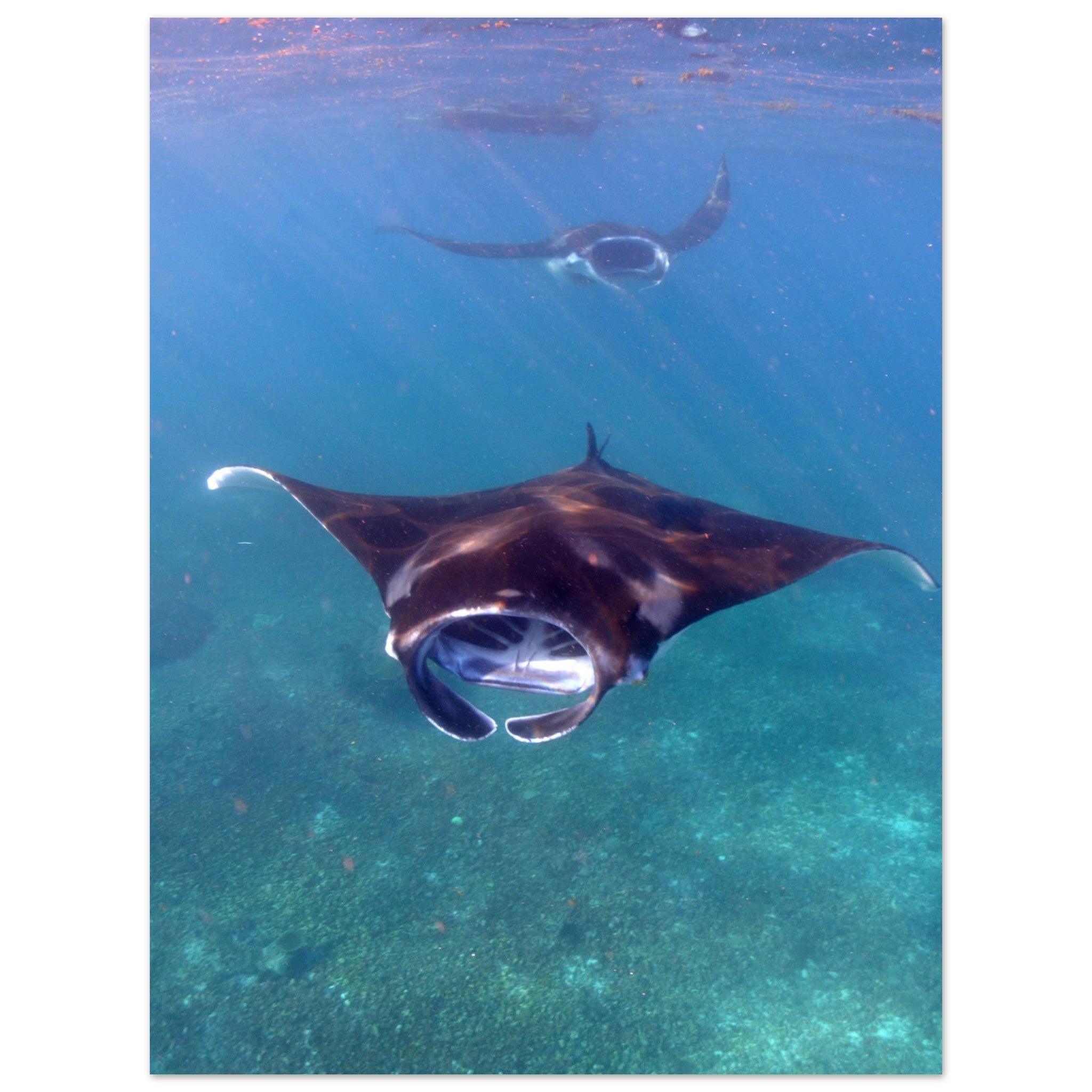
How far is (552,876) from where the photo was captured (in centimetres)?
534

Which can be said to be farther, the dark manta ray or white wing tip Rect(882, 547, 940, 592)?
white wing tip Rect(882, 547, 940, 592)

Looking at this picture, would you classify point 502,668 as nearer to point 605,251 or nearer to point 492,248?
point 605,251

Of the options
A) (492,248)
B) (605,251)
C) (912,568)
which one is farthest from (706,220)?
(912,568)

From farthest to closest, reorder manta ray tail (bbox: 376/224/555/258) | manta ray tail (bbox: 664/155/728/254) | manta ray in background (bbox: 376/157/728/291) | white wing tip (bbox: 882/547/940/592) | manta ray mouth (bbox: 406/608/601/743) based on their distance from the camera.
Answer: manta ray tail (bbox: 664/155/728/254), manta ray in background (bbox: 376/157/728/291), manta ray tail (bbox: 376/224/555/258), white wing tip (bbox: 882/547/940/592), manta ray mouth (bbox: 406/608/601/743)

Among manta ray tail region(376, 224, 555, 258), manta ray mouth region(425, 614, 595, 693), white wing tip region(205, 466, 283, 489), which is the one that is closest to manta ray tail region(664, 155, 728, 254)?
manta ray tail region(376, 224, 555, 258)

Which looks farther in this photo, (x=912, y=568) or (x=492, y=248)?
(x=492, y=248)

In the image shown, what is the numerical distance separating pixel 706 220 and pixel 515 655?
18.2 meters

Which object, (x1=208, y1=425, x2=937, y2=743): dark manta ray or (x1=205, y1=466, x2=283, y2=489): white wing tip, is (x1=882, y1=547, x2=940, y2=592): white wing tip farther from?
(x1=205, y1=466, x2=283, y2=489): white wing tip

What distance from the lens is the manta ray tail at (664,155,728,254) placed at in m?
18.5

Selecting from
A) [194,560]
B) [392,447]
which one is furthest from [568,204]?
[194,560]

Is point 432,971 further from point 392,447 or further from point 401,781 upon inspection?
point 392,447

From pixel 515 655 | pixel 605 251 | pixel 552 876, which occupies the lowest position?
pixel 552 876

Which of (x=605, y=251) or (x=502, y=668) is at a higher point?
(x=502, y=668)

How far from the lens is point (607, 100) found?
80.8ft
